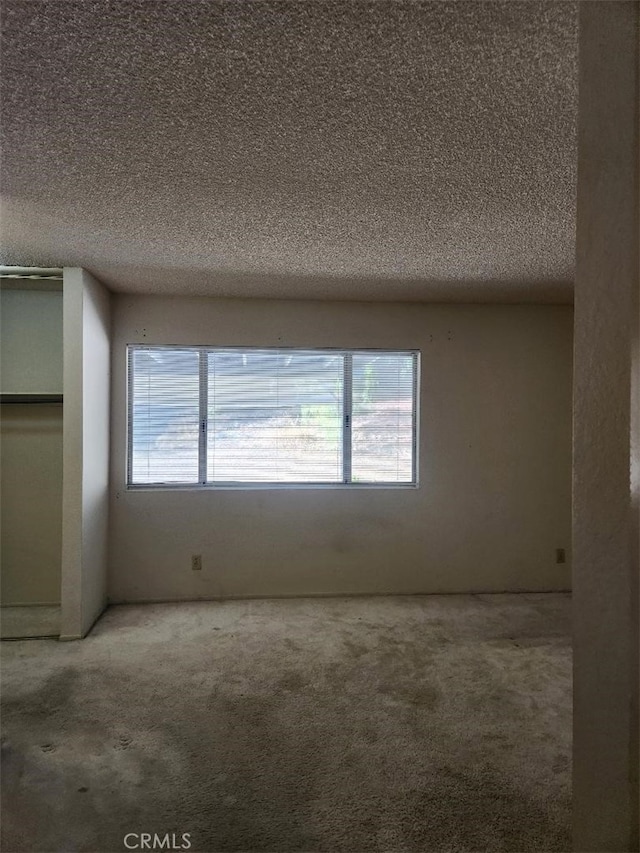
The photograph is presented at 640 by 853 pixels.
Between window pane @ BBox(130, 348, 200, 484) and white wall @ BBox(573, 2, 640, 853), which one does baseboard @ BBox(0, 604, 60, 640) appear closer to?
window pane @ BBox(130, 348, 200, 484)

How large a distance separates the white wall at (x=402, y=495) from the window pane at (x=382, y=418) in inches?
5.4

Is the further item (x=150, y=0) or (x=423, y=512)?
(x=423, y=512)

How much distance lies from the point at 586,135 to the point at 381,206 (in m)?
1.43

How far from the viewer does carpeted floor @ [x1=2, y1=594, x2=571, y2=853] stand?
62.5 inches

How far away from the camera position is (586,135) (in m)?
0.74

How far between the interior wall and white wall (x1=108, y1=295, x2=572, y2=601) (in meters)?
0.43

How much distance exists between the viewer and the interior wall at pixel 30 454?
11.2 ft

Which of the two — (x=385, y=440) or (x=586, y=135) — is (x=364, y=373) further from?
(x=586, y=135)

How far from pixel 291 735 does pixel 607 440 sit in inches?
80.0

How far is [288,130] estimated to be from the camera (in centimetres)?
147

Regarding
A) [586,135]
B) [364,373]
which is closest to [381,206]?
[586,135]
